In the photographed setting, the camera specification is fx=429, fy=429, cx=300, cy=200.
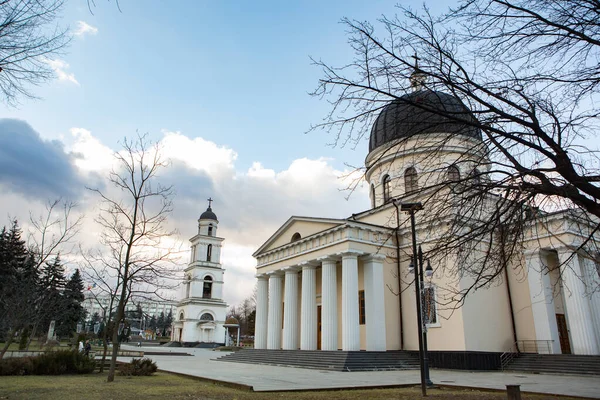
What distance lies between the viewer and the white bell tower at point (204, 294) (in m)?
63.4

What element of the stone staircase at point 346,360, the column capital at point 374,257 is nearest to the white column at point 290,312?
the stone staircase at point 346,360

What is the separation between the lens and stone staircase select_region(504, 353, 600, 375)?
1872cm

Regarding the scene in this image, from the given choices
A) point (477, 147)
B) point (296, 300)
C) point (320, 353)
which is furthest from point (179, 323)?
point (477, 147)

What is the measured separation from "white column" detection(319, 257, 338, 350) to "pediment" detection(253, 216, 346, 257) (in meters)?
2.37

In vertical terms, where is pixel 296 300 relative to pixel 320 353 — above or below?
above

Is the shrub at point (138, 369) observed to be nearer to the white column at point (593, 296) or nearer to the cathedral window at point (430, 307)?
the cathedral window at point (430, 307)

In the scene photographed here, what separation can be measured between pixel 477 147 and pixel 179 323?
6388cm

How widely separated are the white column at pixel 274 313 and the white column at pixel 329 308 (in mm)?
6572

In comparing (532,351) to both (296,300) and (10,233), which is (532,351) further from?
(10,233)

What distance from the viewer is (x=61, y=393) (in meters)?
10.2

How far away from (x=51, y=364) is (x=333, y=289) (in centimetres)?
1519

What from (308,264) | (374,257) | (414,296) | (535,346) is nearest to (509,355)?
(535,346)

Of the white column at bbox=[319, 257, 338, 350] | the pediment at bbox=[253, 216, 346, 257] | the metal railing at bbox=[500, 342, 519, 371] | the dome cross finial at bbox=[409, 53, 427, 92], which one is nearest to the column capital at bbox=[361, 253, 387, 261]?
the white column at bbox=[319, 257, 338, 350]

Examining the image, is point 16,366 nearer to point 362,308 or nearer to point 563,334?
point 362,308
